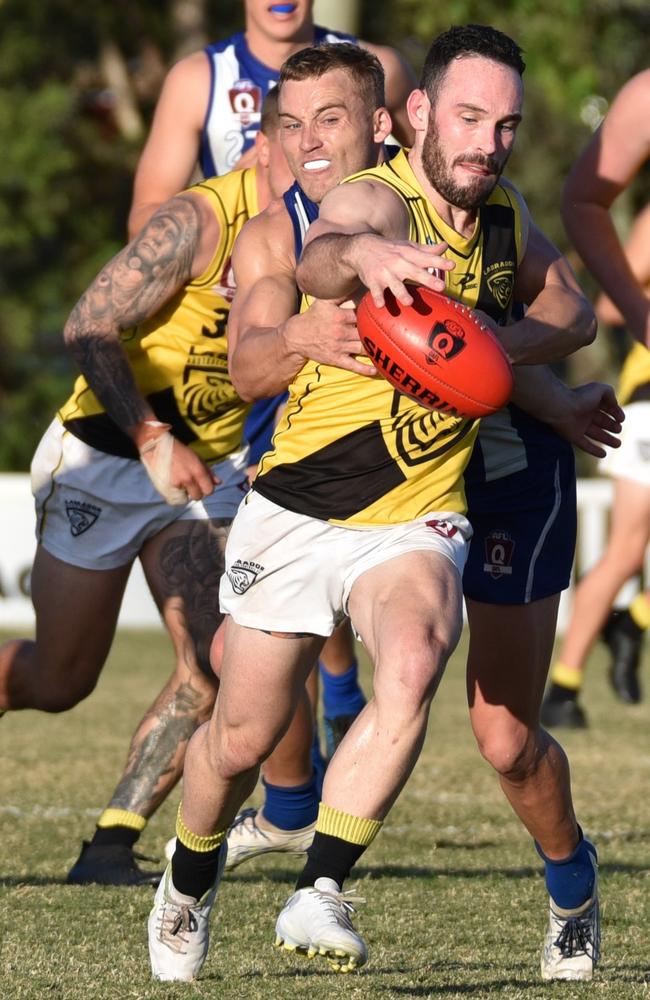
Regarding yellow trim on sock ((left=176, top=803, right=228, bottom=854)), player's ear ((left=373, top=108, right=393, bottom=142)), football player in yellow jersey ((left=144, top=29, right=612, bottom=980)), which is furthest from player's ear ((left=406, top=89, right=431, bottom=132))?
yellow trim on sock ((left=176, top=803, right=228, bottom=854))

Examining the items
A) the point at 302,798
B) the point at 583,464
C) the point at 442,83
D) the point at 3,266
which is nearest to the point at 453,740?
the point at 302,798

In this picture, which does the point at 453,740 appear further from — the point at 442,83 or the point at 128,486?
the point at 442,83

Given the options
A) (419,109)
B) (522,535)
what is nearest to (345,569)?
(522,535)

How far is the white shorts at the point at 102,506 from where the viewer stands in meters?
5.82

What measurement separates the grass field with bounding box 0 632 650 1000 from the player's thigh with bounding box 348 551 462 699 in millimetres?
761

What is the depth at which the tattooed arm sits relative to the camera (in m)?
5.47

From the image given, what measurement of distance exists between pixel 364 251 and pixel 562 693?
5.47 meters

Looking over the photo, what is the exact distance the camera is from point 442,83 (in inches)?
163

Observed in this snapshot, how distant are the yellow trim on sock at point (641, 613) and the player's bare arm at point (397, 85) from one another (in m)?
3.59

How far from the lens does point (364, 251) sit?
12.2 ft

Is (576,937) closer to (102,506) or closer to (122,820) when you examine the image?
(122,820)

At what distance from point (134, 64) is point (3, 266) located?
14.9ft

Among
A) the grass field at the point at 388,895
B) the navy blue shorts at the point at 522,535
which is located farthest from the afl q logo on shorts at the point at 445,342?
the grass field at the point at 388,895

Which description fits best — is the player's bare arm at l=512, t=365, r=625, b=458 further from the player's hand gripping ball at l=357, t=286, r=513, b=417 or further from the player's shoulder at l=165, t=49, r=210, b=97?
the player's shoulder at l=165, t=49, r=210, b=97
